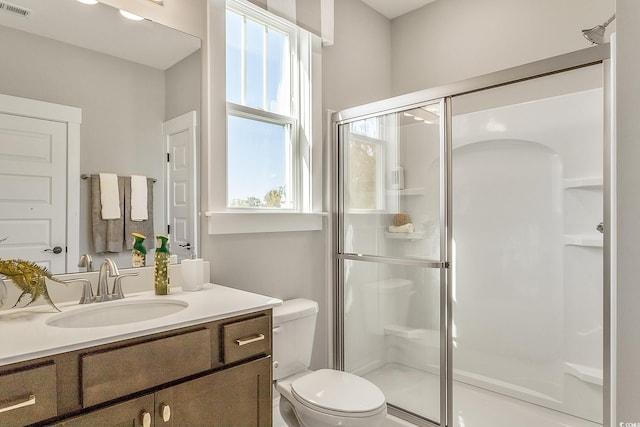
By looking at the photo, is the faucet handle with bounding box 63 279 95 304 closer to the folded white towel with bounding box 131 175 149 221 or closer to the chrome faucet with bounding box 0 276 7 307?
the chrome faucet with bounding box 0 276 7 307

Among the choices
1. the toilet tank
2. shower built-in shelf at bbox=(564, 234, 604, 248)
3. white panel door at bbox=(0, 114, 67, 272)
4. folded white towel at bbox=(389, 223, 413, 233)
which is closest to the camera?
white panel door at bbox=(0, 114, 67, 272)

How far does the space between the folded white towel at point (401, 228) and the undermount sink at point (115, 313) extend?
128 cm

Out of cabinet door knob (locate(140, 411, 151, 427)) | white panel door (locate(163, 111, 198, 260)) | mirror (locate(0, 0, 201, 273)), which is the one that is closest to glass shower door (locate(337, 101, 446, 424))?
white panel door (locate(163, 111, 198, 260))

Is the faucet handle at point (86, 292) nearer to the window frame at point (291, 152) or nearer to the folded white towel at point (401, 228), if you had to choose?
the window frame at point (291, 152)

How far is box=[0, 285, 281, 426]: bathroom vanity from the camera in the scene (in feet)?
2.97

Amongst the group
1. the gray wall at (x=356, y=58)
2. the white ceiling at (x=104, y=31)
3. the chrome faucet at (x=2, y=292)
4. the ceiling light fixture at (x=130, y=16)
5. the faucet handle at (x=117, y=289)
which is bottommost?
the faucet handle at (x=117, y=289)

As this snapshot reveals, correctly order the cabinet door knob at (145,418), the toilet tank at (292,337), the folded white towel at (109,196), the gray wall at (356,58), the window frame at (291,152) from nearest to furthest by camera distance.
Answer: the cabinet door knob at (145,418) < the folded white towel at (109,196) < the toilet tank at (292,337) < the window frame at (291,152) < the gray wall at (356,58)

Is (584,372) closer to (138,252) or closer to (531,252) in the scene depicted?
(531,252)

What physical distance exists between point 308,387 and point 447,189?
119 cm

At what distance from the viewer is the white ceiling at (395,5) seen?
281 centimetres

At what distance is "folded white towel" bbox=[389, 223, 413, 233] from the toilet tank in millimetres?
652

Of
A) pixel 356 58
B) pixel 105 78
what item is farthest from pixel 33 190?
pixel 356 58

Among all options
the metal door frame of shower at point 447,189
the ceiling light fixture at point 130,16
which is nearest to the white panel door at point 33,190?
the ceiling light fixture at point 130,16

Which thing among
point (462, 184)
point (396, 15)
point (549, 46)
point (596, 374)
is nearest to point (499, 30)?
point (549, 46)
